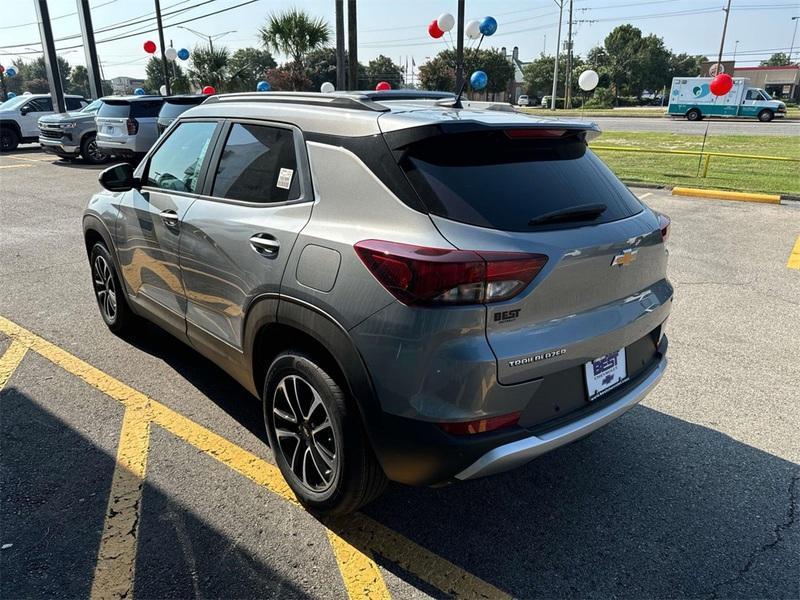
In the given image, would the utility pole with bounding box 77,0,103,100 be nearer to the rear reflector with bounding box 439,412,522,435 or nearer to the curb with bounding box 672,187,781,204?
the curb with bounding box 672,187,781,204

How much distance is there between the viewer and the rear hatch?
82.4 inches

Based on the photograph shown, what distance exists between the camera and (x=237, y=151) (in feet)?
9.98

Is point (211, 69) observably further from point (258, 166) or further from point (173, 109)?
point (258, 166)

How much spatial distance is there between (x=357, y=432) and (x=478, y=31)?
18.6 m

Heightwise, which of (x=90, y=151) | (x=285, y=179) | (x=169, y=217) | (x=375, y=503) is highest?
(x=285, y=179)

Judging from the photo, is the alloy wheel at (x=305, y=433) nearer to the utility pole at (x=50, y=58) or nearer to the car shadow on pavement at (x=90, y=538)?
the car shadow on pavement at (x=90, y=538)

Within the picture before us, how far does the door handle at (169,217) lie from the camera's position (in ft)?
10.8

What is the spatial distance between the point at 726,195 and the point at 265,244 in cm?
1021

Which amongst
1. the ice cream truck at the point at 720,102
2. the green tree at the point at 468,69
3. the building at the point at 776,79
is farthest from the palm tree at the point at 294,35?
the building at the point at 776,79

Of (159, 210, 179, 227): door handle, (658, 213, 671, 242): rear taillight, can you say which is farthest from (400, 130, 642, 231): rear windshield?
(159, 210, 179, 227): door handle

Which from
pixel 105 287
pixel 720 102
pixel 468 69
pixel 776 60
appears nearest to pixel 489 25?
pixel 105 287

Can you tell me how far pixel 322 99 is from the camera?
109 inches

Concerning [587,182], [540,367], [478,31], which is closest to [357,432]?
[540,367]

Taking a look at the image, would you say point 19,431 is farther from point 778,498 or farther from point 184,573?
point 778,498
